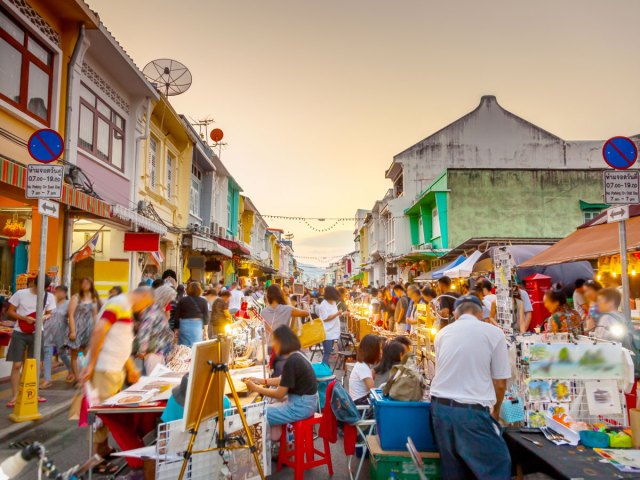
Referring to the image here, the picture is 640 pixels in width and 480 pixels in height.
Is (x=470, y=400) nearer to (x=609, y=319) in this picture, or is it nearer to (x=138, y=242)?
(x=609, y=319)

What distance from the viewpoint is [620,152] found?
5297 millimetres

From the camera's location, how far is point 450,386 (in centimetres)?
388

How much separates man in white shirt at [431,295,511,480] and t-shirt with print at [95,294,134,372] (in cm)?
316

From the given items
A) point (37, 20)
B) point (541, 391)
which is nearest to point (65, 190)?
point (37, 20)

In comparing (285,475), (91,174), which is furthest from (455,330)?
(91,174)

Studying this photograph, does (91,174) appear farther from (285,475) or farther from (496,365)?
(496,365)

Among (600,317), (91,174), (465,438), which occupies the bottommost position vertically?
(465,438)

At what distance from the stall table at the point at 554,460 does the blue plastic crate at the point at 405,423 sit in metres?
0.69

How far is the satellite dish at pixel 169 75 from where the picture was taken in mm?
15523

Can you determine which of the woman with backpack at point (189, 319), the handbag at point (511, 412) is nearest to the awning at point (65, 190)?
the woman with backpack at point (189, 319)

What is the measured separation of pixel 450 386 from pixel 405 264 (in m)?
29.8

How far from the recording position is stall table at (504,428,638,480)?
3.29m

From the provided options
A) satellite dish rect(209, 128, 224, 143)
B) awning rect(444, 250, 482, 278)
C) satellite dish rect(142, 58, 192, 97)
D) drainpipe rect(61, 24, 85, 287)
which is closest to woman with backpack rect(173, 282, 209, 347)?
drainpipe rect(61, 24, 85, 287)

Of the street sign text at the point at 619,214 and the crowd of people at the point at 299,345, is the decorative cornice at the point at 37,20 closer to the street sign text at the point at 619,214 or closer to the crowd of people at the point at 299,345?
the crowd of people at the point at 299,345
